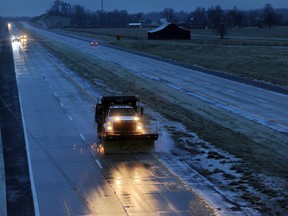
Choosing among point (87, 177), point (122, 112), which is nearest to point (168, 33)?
point (122, 112)

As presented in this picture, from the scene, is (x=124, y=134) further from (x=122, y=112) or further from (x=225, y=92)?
(x=225, y=92)

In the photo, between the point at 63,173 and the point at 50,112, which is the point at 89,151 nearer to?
the point at 63,173

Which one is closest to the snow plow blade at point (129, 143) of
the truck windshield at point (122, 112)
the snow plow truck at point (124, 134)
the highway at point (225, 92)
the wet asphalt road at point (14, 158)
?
the snow plow truck at point (124, 134)

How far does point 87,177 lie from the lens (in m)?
20.7

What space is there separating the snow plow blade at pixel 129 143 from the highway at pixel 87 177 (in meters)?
0.44

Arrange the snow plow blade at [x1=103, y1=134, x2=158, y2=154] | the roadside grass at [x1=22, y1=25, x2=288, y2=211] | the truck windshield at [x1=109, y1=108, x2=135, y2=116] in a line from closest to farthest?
1. the roadside grass at [x1=22, y1=25, x2=288, y2=211]
2. the snow plow blade at [x1=103, y1=134, x2=158, y2=154]
3. the truck windshield at [x1=109, y1=108, x2=135, y2=116]

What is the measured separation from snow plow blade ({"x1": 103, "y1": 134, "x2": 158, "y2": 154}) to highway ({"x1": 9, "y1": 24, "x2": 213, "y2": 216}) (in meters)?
0.44

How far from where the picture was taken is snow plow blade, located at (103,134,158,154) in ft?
78.7

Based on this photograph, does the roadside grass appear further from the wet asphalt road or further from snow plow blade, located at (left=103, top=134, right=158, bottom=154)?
the wet asphalt road

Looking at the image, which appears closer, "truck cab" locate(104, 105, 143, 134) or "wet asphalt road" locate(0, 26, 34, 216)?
"wet asphalt road" locate(0, 26, 34, 216)

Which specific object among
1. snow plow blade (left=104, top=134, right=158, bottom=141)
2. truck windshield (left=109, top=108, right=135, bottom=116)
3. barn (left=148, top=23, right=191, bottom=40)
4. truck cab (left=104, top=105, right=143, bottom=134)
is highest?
truck windshield (left=109, top=108, right=135, bottom=116)

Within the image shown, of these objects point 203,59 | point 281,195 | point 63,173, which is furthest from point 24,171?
point 203,59

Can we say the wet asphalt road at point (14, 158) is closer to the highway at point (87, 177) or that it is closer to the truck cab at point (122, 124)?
the highway at point (87, 177)

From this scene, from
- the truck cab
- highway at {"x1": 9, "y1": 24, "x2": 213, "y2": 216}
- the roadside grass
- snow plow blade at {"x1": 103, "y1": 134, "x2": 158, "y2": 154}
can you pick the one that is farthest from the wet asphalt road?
the roadside grass
